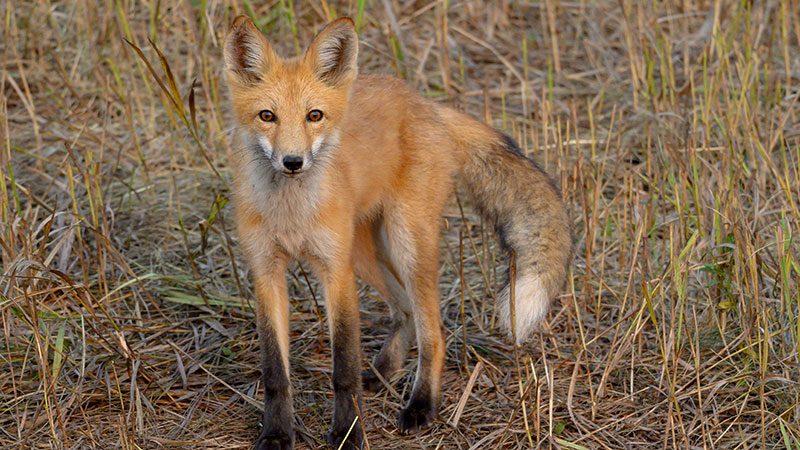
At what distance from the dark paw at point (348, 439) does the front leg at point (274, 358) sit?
0.15m

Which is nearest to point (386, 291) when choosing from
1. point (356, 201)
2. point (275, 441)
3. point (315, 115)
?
point (356, 201)

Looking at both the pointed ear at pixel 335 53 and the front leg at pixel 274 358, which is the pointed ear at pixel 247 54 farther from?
the front leg at pixel 274 358

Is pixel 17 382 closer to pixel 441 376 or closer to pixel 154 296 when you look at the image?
pixel 154 296

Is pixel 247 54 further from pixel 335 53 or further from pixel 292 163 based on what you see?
pixel 292 163

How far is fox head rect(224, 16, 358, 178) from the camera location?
10.0 feet

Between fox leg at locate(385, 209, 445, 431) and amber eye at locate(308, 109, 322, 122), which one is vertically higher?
amber eye at locate(308, 109, 322, 122)

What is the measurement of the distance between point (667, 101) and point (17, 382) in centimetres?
382

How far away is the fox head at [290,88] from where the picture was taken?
120 inches

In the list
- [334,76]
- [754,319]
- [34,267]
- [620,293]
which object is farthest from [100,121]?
[754,319]

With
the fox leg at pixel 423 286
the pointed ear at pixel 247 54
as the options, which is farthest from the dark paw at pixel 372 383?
the pointed ear at pixel 247 54

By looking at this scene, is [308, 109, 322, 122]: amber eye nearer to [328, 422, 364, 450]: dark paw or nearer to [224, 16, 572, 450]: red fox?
[224, 16, 572, 450]: red fox

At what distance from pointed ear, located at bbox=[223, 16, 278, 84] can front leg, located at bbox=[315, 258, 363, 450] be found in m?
0.76

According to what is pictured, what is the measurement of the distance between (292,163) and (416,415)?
1.23m

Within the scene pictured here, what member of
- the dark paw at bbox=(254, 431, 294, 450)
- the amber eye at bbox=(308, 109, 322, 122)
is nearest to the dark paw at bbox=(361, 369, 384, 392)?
the dark paw at bbox=(254, 431, 294, 450)
